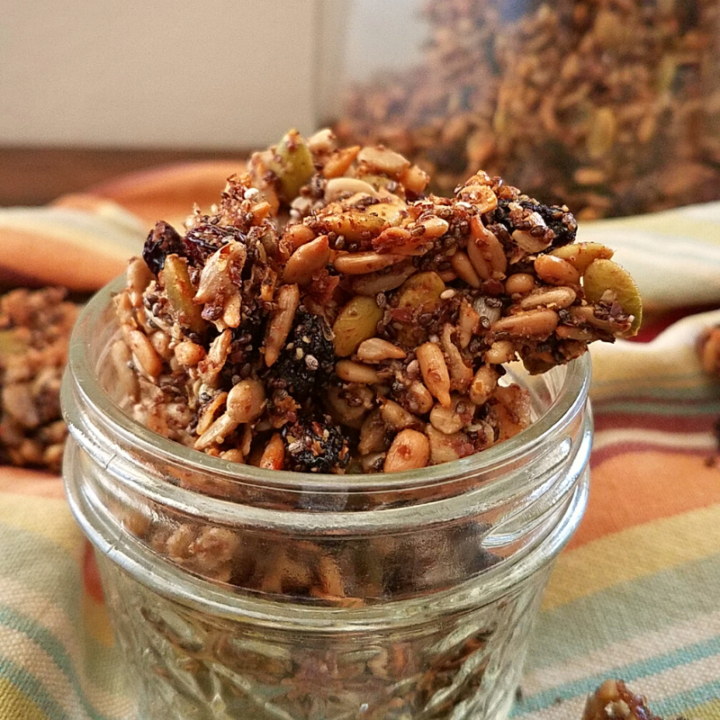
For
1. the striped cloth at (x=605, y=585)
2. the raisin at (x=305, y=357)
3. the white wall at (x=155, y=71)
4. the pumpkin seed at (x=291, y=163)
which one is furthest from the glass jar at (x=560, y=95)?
the raisin at (x=305, y=357)

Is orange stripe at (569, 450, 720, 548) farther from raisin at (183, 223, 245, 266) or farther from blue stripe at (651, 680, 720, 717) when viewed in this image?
raisin at (183, 223, 245, 266)

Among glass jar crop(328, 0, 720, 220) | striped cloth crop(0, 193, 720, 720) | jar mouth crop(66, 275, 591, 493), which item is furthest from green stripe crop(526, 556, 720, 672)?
glass jar crop(328, 0, 720, 220)

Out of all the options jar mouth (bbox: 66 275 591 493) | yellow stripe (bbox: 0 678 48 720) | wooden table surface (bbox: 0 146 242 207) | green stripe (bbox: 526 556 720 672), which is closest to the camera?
jar mouth (bbox: 66 275 591 493)

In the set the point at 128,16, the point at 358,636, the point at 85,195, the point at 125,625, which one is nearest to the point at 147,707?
the point at 125,625

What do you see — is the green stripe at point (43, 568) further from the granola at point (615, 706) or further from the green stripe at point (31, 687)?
the granola at point (615, 706)

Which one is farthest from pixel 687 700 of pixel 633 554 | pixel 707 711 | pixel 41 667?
pixel 41 667

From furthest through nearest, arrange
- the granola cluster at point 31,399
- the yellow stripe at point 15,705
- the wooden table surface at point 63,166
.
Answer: the wooden table surface at point 63,166
the granola cluster at point 31,399
the yellow stripe at point 15,705

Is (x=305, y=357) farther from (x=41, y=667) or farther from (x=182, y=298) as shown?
(x=41, y=667)
